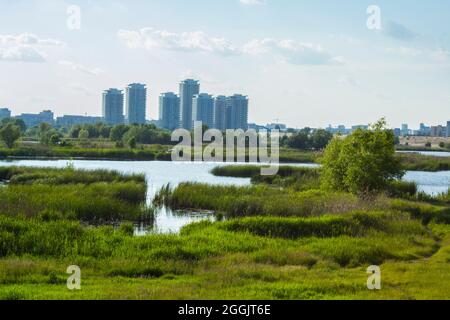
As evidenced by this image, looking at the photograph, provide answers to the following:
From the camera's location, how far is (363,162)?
32719 millimetres

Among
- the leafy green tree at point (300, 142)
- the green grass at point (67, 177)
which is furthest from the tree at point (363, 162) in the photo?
the leafy green tree at point (300, 142)

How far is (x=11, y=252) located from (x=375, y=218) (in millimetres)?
14490

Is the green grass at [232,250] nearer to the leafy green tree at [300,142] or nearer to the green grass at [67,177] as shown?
the green grass at [67,177]

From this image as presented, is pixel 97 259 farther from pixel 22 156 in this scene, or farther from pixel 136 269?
pixel 22 156

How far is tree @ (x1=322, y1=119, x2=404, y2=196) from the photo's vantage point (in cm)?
3284

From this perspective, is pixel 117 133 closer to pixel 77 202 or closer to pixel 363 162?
pixel 363 162

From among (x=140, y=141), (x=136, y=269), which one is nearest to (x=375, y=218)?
(x=136, y=269)

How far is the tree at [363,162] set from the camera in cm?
3284

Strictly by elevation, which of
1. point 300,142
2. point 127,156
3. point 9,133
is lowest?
point 127,156

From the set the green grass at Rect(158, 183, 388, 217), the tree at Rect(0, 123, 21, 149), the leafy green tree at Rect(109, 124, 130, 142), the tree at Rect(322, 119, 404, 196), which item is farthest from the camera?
the leafy green tree at Rect(109, 124, 130, 142)

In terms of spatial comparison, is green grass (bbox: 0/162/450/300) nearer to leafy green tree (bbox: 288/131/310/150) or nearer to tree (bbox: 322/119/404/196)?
tree (bbox: 322/119/404/196)

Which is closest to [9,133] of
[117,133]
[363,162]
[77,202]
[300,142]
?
[117,133]

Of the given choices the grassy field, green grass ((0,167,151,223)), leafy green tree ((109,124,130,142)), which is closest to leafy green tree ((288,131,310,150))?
the grassy field
